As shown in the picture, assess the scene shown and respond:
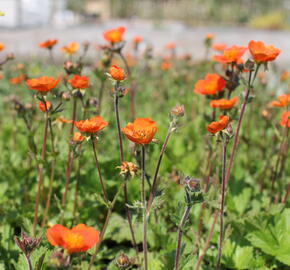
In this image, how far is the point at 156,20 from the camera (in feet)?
82.3

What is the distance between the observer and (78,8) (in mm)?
30891

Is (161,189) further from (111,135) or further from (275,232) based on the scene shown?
(111,135)

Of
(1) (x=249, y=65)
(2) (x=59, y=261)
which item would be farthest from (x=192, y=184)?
(1) (x=249, y=65)

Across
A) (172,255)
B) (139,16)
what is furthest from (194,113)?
(139,16)

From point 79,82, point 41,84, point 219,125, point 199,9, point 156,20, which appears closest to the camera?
point 219,125

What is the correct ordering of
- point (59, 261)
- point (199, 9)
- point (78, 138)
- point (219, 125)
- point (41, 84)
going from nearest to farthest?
point (59, 261) → point (219, 125) → point (41, 84) → point (78, 138) → point (199, 9)

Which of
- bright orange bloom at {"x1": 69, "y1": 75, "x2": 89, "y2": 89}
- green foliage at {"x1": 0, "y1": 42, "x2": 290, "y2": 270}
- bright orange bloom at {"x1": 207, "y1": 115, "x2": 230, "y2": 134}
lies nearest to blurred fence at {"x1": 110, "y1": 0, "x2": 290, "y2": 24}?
green foliage at {"x1": 0, "y1": 42, "x2": 290, "y2": 270}

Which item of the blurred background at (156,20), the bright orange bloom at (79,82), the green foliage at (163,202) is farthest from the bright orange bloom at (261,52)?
the blurred background at (156,20)

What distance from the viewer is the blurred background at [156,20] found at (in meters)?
12.8

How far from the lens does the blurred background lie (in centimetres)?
1276

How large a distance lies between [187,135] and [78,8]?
29.3m

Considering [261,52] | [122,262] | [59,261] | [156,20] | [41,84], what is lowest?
[156,20]

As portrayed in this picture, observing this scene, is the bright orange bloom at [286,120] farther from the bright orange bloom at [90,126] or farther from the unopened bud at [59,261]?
the unopened bud at [59,261]

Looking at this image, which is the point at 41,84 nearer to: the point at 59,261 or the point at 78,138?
the point at 78,138
